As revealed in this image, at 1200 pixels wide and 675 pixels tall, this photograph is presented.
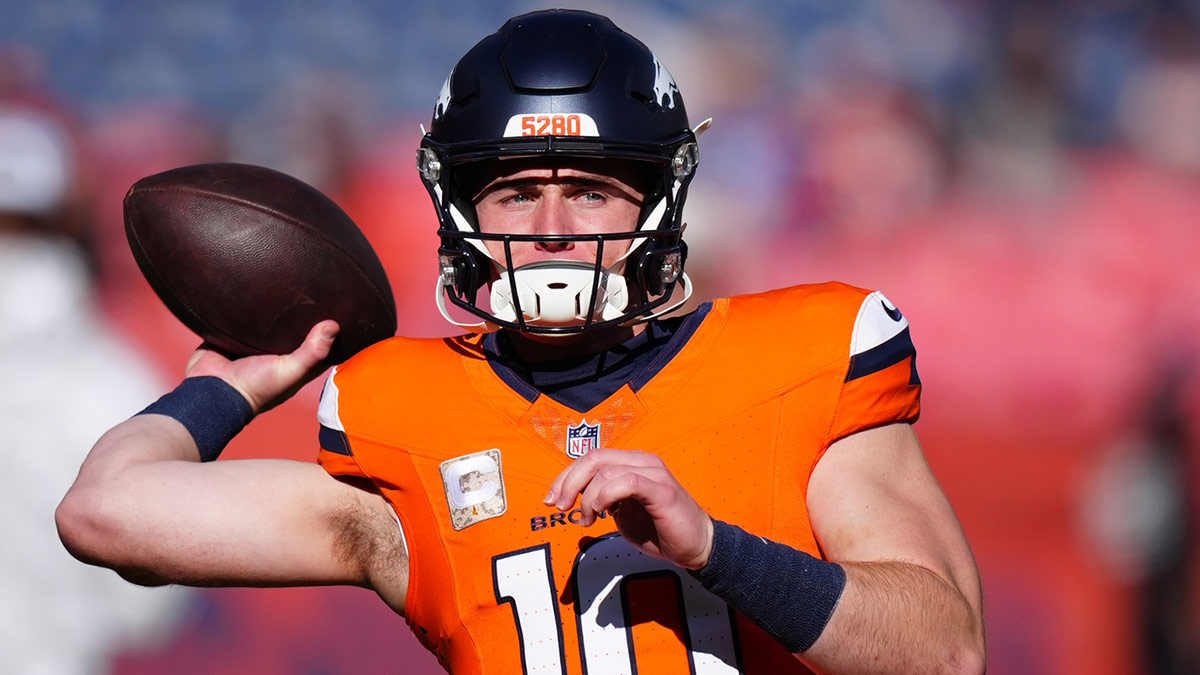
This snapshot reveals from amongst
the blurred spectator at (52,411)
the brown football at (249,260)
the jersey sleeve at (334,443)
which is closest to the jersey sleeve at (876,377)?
the jersey sleeve at (334,443)

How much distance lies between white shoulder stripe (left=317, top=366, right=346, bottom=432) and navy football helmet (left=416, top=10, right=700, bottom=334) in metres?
0.21

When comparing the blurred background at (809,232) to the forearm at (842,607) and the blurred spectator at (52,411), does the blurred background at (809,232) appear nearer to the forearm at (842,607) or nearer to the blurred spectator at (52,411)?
the blurred spectator at (52,411)

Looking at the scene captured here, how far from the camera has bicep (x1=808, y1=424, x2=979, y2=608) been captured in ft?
5.05

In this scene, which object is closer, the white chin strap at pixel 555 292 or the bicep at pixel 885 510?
the bicep at pixel 885 510

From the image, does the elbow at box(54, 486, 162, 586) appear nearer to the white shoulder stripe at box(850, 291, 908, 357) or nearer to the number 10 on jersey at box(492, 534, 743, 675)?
the number 10 on jersey at box(492, 534, 743, 675)

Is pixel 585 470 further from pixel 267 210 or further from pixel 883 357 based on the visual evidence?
pixel 267 210

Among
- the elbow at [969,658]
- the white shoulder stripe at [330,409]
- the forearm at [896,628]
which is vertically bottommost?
the elbow at [969,658]

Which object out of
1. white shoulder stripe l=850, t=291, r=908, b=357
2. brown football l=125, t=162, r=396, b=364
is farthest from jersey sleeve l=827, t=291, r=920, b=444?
brown football l=125, t=162, r=396, b=364

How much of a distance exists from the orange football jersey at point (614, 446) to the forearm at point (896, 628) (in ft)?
0.49

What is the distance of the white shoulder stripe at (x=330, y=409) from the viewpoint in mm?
1787

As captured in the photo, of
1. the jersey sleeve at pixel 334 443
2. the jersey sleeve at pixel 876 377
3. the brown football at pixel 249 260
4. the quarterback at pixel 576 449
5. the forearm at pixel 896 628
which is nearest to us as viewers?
the forearm at pixel 896 628

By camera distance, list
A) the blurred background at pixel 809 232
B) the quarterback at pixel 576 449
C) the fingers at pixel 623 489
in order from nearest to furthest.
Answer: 1. the fingers at pixel 623 489
2. the quarterback at pixel 576 449
3. the blurred background at pixel 809 232

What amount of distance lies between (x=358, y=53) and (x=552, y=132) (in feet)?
8.96

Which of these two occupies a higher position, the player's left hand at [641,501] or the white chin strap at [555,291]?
the white chin strap at [555,291]
